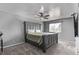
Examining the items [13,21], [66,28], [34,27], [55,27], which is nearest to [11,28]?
[13,21]

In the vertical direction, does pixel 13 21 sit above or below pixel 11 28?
above

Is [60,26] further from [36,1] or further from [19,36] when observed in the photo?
[19,36]

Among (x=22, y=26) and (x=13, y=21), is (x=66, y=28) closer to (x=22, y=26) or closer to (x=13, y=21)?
(x=22, y=26)

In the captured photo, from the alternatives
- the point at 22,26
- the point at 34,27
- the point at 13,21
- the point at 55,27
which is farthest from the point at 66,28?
the point at 13,21

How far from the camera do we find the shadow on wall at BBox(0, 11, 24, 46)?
1324 millimetres

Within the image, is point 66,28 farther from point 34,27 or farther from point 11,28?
point 11,28

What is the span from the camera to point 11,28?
139 cm

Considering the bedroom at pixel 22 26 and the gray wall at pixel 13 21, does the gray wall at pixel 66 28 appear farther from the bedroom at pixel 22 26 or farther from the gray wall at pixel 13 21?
the gray wall at pixel 13 21

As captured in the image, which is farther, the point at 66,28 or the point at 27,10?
the point at 27,10

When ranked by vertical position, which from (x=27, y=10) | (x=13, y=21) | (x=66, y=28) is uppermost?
(x=27, y=10)

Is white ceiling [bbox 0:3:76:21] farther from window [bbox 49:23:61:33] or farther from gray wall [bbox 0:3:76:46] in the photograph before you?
window [bbox 49:23:61:33]

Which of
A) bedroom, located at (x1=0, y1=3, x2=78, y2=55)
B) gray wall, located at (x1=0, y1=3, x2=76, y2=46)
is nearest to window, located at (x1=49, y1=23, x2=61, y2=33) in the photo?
bedroom, located at (x1=0, y1=3, x2=78, y2=55)
